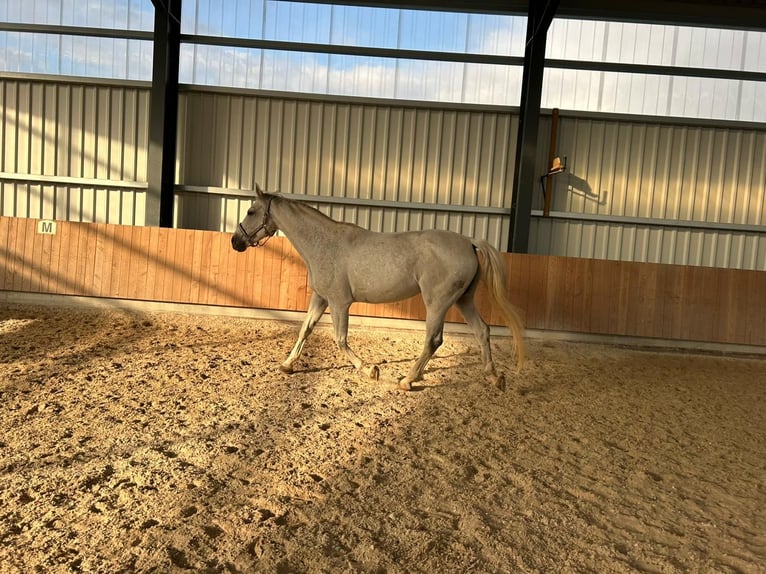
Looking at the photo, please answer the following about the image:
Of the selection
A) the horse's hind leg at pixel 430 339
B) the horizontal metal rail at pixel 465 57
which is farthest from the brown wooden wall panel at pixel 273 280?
the horizontal metal rail at pixel 465 57

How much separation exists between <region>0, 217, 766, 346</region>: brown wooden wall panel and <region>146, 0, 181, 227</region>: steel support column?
1705 mm

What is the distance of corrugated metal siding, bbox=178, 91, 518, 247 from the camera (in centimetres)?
1021

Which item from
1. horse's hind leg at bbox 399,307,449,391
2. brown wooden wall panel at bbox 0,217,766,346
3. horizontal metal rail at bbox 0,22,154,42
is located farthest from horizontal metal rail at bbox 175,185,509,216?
horse's hind leg at bbox 399,307,449,391

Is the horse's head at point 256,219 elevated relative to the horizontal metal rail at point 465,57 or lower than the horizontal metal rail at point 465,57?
lower

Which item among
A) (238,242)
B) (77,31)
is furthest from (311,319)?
(77,31)

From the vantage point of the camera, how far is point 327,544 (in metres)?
2.22

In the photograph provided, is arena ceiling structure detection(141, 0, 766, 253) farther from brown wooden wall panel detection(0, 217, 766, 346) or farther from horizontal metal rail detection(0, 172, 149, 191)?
brown wooden wall panel detection(0, 217, 766, 346)

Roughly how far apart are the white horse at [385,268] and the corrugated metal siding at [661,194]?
213 inches

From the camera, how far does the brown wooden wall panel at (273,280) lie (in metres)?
7.94

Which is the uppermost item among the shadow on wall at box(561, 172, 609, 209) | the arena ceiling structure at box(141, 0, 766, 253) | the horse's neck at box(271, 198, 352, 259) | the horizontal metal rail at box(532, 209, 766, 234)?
the arena ceiling structure at box(141, 0, 766, 253)

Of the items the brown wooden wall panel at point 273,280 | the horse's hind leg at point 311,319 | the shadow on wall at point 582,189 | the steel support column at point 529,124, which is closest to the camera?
the horse's hind leg at point 311,319

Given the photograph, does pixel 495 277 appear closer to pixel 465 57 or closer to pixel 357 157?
pixel 357 157

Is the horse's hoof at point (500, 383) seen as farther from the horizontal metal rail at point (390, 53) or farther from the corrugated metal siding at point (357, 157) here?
the horizontal metal rail at point (390, 53)

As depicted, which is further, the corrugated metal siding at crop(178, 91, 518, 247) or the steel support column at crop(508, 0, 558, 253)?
the corrugated metal siding at crop(178, 91, 518, 247)
